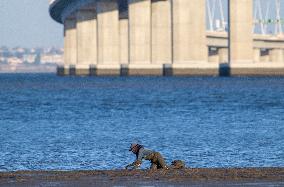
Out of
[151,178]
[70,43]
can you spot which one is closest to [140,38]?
[70,43]

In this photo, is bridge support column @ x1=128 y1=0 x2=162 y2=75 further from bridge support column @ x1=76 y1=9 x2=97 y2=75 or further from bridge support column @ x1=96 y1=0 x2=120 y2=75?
bridge support column @ x1=76 y1=9 x2=97 y2=75

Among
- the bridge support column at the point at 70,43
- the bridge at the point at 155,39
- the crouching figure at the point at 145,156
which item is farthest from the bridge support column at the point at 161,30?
the crouching figure at the point at 145,156

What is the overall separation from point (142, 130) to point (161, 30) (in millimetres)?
93088

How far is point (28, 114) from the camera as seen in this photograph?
6750 cm

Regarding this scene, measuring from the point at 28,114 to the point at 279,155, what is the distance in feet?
103

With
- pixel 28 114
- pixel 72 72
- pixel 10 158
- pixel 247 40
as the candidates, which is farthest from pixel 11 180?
pixel 72 72

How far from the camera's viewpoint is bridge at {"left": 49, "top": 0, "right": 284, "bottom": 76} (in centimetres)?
12062

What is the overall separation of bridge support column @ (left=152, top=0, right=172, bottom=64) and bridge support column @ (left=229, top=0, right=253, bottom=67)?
23.9 meters

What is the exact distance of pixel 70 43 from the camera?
194m

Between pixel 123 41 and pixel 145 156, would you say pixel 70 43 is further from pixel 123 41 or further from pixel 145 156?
pixel 145 156

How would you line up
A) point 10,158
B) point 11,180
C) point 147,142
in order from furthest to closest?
point 147,142, point 10,158, point 11,180

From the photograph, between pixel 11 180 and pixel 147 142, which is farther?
pixel 147 142

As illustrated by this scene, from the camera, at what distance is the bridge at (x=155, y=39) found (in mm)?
120625

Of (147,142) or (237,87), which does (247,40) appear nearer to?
(237,87)
